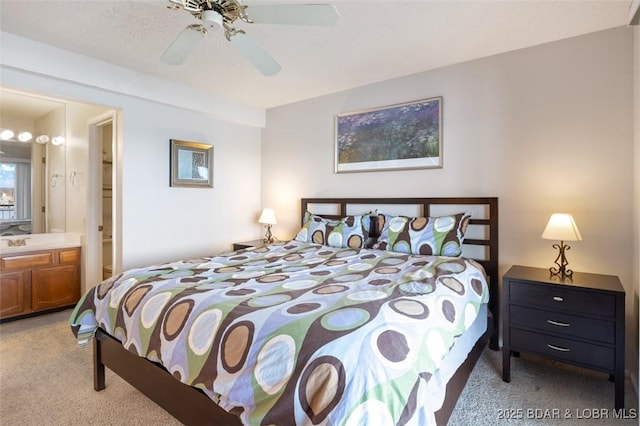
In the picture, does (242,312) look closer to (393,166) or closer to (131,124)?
(393,166)

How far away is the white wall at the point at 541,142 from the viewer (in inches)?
94.7

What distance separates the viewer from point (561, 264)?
242 centimetres

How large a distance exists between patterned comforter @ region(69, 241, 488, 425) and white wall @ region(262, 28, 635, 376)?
0.92 meters

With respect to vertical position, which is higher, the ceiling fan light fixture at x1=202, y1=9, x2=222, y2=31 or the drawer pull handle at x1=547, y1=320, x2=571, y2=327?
the ceiling fan light fixture at x1=202, y1=9, x2=222, y2=31

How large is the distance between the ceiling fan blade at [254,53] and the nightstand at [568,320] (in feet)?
7.23

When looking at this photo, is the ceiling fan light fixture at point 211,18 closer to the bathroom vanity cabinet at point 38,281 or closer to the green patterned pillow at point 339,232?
the green patterned pillow at point 339,232

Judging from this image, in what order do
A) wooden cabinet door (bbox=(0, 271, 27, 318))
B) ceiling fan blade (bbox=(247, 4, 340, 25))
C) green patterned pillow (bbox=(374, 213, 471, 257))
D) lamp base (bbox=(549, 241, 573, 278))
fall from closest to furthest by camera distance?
ceiling fan blade (bbox=(247, 4, 340, 25))
lamp base (bbox=(549, 241, 573, 278))
green patterned pillow (bbox=(374, 213, 471, 257))
wooden cabinet door (bbox=(0, 271, 27, 318))

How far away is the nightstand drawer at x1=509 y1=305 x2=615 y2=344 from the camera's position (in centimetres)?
199

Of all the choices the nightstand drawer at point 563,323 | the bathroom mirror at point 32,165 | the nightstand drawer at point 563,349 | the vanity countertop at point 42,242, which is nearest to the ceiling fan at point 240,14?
the nightstand drawer at point 563,323

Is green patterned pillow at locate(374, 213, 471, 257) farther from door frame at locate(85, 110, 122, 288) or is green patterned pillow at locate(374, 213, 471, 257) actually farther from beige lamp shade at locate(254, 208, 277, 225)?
door frame at locate(85, 110, 122, 288)

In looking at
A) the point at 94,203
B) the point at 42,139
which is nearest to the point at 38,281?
the point at 94,203

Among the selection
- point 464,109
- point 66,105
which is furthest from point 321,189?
point 66,105

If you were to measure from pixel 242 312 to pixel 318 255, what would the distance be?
1424 millimetres

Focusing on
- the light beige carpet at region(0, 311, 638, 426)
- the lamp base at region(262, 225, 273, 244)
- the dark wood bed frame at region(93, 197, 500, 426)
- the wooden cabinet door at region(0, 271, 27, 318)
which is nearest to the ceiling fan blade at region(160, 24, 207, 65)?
the dark wood bed frame at region(93, 197, 500, 426)
